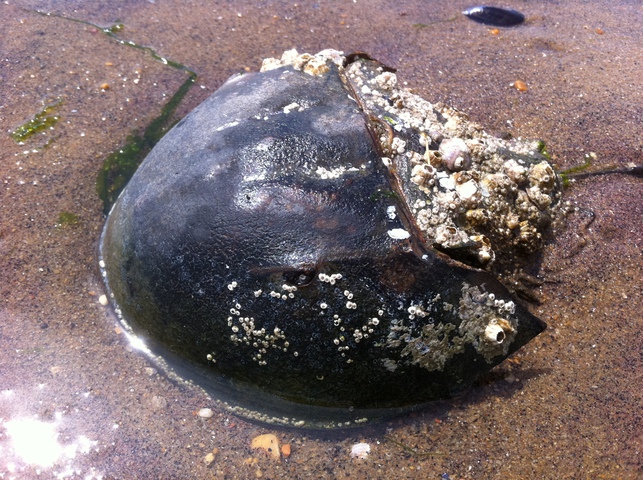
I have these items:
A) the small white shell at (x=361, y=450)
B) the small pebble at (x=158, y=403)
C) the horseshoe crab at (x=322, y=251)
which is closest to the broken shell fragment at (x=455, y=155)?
the horseshoe crab at (x=322, y=251)

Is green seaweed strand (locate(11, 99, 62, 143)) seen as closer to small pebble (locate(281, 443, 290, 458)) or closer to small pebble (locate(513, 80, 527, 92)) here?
small pebble (locate(281, 443, 290, 458))

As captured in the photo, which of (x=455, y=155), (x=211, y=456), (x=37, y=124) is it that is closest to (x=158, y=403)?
(x=211, y=456)

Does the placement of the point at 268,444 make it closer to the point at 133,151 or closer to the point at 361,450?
the point at 361,450

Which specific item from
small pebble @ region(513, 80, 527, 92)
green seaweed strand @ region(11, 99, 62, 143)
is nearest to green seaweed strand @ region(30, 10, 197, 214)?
green seaweed strand @ region(11, 99, 62, 143)

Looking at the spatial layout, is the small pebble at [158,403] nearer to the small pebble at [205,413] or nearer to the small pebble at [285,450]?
the small pebble at [205,413]

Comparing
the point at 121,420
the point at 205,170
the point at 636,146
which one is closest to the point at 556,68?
the point at 636,146

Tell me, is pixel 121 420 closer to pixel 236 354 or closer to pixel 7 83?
pixel 236 354
